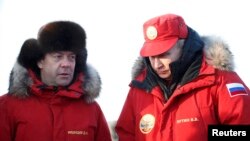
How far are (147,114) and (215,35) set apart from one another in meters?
0.88

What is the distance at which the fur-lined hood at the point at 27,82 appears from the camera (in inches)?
159

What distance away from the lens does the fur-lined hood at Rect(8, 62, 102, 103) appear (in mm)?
4035

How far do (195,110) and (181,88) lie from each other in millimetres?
206

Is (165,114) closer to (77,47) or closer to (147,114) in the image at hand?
(147,114)

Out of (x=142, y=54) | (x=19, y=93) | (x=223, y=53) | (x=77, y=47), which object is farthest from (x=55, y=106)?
(x=223, y=53)

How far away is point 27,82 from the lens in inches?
161

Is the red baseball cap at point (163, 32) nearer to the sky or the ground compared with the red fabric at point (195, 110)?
nearer to the sky

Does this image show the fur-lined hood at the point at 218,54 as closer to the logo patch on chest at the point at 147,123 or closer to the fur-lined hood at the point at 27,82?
the logo patch on chest at the point at 147,123

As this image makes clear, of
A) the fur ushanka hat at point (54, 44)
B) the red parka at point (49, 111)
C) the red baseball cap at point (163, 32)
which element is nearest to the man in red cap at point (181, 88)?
the red baseball cap at point (163, 32)

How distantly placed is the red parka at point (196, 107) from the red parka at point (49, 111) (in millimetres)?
495

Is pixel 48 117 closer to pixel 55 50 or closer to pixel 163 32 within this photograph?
pixel 55 50

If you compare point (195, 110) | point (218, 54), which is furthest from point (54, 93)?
point (218, 54)

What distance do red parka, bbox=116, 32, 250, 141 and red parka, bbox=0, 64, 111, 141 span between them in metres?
0.49

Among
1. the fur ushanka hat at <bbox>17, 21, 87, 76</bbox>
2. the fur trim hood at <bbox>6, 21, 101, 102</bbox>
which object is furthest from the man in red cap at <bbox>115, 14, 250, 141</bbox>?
the fur ushanka hat at <bbox>17, 21, 87, 76</bbox>
